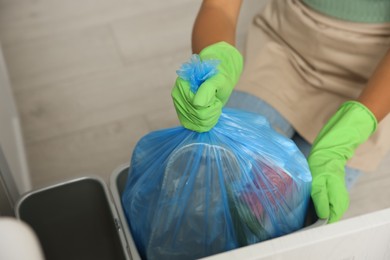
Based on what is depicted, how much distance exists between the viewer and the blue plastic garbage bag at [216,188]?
0.69 m

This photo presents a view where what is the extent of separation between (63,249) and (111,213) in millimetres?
164

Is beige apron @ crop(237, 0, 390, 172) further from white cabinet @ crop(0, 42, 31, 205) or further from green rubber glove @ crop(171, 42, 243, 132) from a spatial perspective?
white cabinet @ crop(0, 42, 31, 205)

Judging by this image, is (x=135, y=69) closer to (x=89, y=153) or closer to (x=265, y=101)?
(x=89, y=153)

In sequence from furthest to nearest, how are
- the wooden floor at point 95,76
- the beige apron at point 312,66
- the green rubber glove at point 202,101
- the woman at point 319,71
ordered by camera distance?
the wooden floor at point 95,76 < the beige apron at point 312,66 < the woman at point 319,71 < the green rubber glove at point 202,101

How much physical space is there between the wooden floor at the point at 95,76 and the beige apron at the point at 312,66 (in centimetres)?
33

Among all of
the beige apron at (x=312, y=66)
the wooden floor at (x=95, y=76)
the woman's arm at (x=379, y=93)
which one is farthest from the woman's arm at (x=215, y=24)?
the wooden floor at (x=95, y=76)

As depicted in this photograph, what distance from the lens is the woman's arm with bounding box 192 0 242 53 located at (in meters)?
0.96

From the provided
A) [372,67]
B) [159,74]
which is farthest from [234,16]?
[159,74]

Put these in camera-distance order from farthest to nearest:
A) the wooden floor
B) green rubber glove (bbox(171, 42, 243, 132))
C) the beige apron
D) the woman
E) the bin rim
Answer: the wooden floor → the beige apron → the woman → the bin rim → green rubber glove (bbox(171, 42, 243, 132))

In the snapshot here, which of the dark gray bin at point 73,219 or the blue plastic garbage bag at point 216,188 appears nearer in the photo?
the blue plastic garbage bag at point 216,188

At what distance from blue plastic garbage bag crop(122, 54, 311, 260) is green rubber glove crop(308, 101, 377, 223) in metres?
0.05

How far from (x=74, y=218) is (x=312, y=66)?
559 millimetres

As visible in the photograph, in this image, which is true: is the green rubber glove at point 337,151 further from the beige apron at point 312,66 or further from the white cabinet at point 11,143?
the white cabinet at point 11,143

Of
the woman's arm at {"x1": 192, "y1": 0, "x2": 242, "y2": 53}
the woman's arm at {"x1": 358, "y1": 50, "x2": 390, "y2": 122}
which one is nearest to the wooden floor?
the woman's arm at {"x1": 358, "y1": 50, "x2": 390, "y2": 122}
